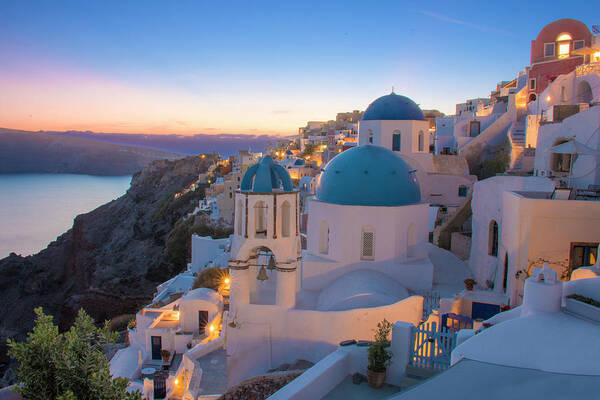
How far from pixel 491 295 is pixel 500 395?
26.0 feet

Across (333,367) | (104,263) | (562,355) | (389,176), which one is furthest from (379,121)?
(104,263)

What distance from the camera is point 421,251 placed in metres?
13.0

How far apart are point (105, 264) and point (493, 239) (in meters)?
52.0

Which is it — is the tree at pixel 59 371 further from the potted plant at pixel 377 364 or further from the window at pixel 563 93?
the window at pixel 563 93

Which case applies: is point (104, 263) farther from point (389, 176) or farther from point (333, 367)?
point (333, 367)

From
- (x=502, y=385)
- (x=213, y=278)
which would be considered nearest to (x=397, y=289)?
(x=502, y=385)

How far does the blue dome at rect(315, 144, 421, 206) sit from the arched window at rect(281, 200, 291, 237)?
2260mm

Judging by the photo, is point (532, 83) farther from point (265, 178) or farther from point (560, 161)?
point (265, 178)

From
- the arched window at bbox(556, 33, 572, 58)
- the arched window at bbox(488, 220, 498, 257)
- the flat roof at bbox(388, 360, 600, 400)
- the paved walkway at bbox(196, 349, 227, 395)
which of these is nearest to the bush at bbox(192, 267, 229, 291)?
the paved walkway at bbox(196, 349, 227, 395)

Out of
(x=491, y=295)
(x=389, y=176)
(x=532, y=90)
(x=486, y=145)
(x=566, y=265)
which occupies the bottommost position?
(x=491, y=295)

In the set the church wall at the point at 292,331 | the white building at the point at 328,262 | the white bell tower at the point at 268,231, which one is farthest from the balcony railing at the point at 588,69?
the white bell tower at the point at 268,231

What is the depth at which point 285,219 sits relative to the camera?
11016 millimetres

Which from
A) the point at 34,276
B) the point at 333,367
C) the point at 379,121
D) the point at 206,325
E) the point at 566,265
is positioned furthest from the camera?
the point at 34,276

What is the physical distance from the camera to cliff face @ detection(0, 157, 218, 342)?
42250mm
